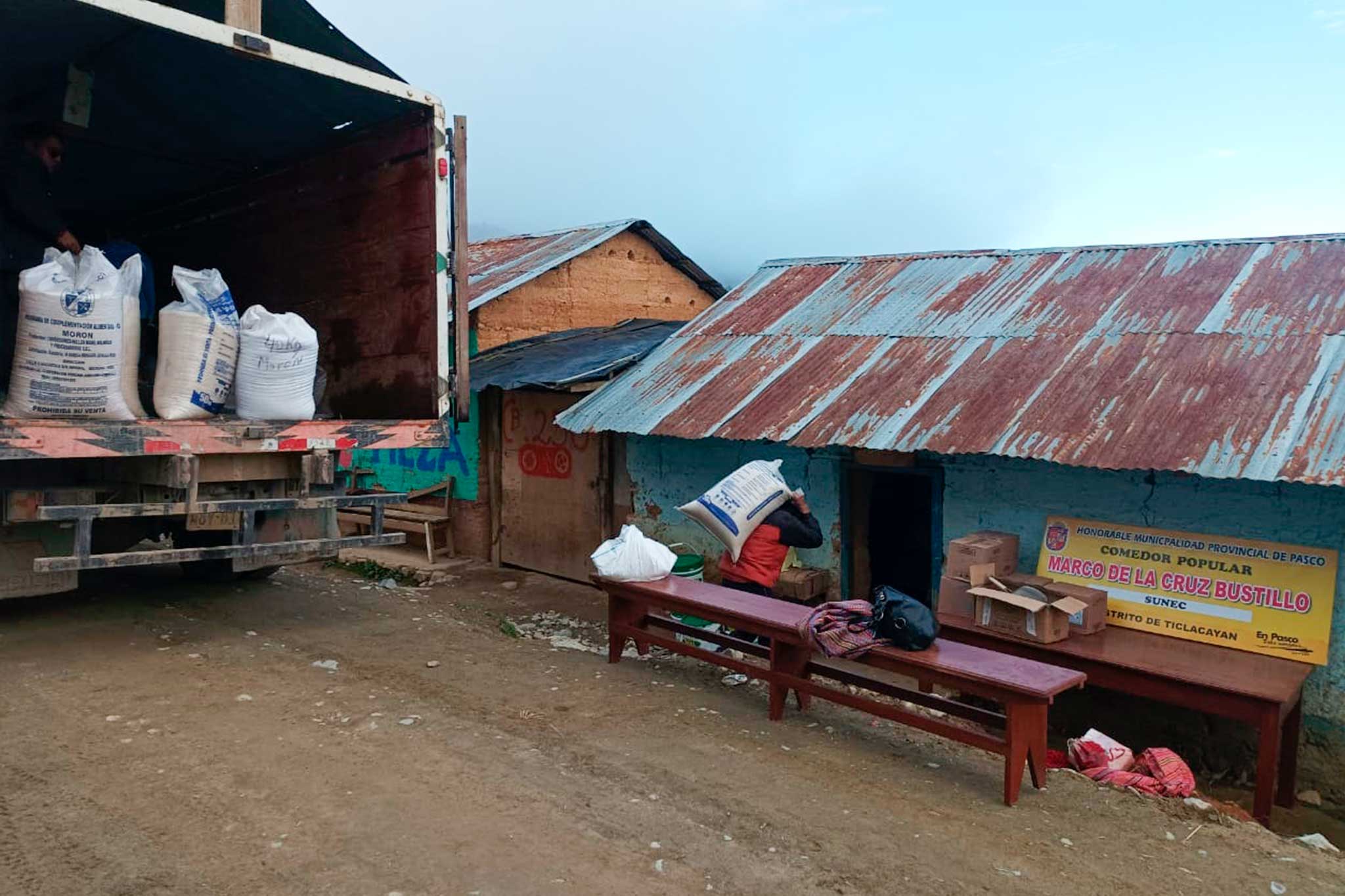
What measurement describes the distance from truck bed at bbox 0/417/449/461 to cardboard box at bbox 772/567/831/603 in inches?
123

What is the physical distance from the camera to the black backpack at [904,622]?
4734 millimetres

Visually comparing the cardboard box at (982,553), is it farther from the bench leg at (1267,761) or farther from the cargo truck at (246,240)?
the cargo truck at (246,240)

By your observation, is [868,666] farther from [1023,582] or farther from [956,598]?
[1023,582]

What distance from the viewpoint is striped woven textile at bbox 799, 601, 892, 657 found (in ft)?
15.7

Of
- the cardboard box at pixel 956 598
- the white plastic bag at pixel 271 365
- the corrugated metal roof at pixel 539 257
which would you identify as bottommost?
the cardboard box at pixel 956 598

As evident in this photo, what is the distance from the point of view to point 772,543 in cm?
640

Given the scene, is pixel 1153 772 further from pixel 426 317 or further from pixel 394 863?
pixel 426 317

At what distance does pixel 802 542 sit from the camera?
6.34 m

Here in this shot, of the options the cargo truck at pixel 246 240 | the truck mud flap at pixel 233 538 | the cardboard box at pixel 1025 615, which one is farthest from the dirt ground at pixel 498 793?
the cardboard box at pixel 1025 615

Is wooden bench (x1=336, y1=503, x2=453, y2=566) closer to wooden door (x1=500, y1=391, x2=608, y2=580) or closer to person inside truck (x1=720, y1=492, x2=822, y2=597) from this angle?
wooden door (x1=500, y1=391, x2=608, y2=580)

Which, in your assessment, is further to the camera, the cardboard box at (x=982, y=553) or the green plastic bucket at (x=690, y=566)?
the green plastic bucket at (x=690, y=566)

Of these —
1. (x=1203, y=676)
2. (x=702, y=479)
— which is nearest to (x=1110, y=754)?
(x=1203, y=676)

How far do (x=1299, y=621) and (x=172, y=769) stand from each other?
592cm

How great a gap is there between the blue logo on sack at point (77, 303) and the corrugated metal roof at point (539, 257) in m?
5.75
